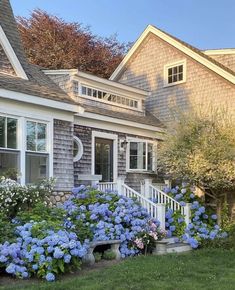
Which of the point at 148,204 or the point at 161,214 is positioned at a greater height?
the point at 148,204

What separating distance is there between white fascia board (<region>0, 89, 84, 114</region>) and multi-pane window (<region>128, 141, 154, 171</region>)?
3.52 metres

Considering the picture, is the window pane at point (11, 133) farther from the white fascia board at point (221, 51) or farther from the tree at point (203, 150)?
the white fascia board at point (221, 51)

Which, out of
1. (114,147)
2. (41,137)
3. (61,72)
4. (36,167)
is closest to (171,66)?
(114,147)

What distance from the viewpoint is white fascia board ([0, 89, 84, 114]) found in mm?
9500

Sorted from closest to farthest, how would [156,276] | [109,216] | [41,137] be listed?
[156,276] < [109,216] < [41,137]

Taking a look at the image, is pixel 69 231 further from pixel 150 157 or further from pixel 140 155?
pixel 150 157

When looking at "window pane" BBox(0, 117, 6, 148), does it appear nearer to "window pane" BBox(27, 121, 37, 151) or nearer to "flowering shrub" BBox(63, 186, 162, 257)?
"window pane" BBox(27, 121, 37, 151)

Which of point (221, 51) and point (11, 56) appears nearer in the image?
point (11, 56)

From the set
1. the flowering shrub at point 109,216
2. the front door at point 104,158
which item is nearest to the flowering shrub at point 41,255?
the flowering shrub at point 109,216

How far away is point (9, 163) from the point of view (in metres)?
9.83

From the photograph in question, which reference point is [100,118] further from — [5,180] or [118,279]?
[118,279]

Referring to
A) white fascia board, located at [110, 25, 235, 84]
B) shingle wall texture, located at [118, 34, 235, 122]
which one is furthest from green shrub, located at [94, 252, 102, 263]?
white fascia board, located at [110, 25, 235, 84]

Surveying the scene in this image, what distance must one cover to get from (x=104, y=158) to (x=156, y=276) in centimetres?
691

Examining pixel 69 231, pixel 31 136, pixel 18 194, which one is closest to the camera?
pixel 69 231
